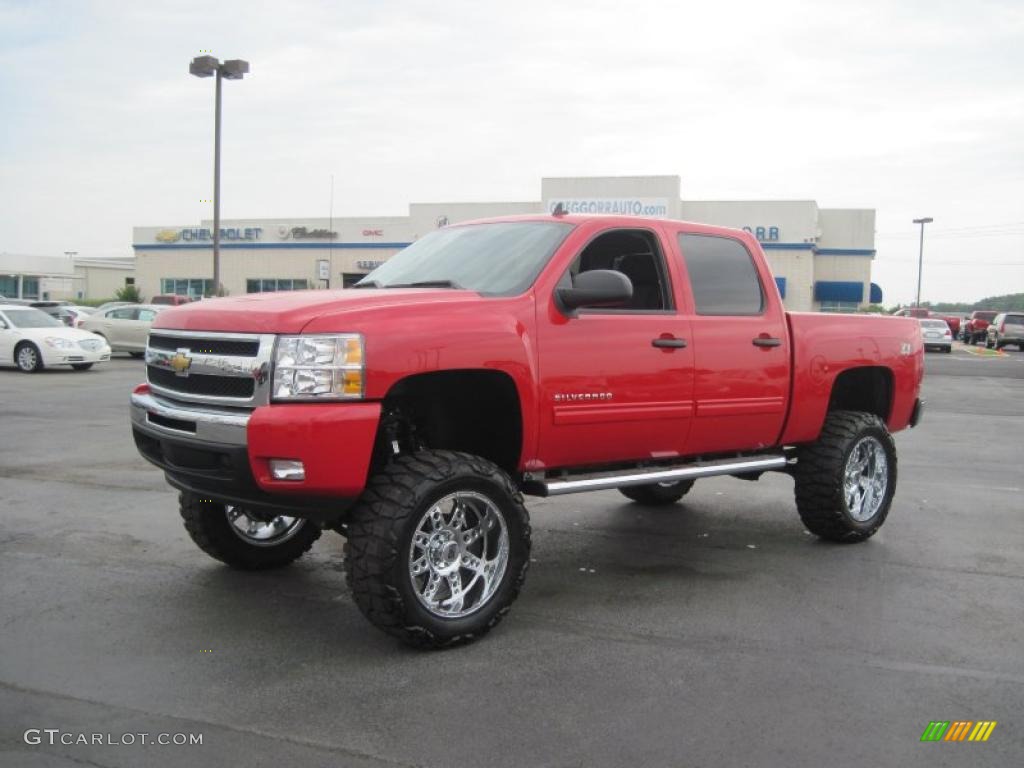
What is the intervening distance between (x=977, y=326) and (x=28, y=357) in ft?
150

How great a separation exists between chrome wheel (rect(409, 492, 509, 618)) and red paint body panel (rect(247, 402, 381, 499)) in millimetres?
450

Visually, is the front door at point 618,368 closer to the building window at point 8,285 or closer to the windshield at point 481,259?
the windshield at point 481,259

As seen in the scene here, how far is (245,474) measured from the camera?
14.2 feet

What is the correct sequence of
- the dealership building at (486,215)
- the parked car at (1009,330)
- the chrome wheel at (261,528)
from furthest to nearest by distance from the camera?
1. the dealership building at (486,215)
2. the parked car at (1009,330)
3. the chrome wheel at (261,528)

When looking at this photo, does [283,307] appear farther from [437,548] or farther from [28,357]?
[28,357]

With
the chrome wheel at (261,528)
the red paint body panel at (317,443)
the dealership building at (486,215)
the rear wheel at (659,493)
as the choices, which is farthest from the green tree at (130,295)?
the red paint body panel at (317,443)

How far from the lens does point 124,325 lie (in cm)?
2727

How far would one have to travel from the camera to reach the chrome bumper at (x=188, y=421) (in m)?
4.35

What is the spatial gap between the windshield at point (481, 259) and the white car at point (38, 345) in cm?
1764

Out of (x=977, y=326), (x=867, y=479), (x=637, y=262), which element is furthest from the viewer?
(x=977, y=326)

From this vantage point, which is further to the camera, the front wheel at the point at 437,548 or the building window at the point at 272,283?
the building window at the point at 272,283

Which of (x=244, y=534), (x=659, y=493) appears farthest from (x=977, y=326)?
(x=244, y=534)

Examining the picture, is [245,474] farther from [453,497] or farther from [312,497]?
[453,497]

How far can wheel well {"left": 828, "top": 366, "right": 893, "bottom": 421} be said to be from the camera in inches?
285
